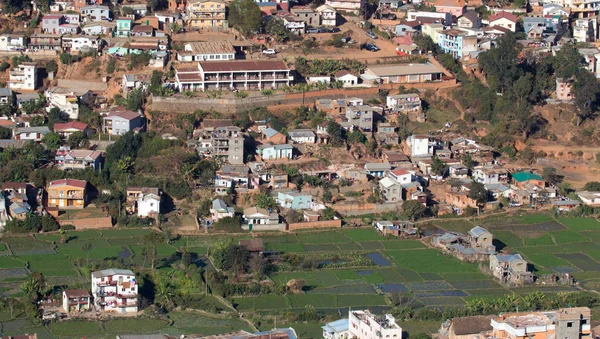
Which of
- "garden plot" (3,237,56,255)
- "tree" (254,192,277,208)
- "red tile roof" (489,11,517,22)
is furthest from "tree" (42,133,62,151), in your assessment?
"red tile roof" (489,11,517,22)

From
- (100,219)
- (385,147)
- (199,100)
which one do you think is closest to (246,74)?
(199,100)

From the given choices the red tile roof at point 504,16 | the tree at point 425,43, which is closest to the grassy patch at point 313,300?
the tree at point 425,43

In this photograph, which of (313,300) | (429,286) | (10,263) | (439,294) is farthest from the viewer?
(10,263)

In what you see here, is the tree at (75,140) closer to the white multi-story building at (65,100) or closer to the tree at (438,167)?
the white multi-story building at (65,100)

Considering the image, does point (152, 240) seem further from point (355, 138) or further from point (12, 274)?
point (355, 138)

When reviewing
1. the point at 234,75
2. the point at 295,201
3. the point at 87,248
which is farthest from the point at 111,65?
the point at 87,248
